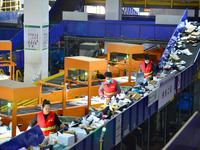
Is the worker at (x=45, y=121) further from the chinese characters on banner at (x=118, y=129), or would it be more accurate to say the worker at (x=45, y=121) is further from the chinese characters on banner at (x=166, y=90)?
the chinese characters on banner at (x=166, y=90)

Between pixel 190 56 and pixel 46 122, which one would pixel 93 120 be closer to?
pixel 46 122

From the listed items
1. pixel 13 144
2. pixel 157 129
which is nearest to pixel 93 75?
pixel 157 129

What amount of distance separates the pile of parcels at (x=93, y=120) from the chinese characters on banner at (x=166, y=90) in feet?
1.31

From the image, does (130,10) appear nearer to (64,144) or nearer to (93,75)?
(93,75)

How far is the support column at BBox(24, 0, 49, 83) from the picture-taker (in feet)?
57.4

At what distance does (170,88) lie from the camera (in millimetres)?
11508

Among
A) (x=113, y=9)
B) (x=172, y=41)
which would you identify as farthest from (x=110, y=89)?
(x=113, y=9)

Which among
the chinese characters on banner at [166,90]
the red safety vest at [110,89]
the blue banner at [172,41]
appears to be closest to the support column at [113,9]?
the blue banner at [172,41]

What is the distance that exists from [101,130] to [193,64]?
8.23 m

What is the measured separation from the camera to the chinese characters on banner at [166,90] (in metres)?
10.6

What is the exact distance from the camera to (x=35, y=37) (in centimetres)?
1766

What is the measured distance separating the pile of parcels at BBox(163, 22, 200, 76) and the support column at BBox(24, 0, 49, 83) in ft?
19.1

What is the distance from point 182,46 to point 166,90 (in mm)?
6694

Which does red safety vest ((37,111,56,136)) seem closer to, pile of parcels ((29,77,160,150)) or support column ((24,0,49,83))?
pile of parcels ((29,77,160,150))
